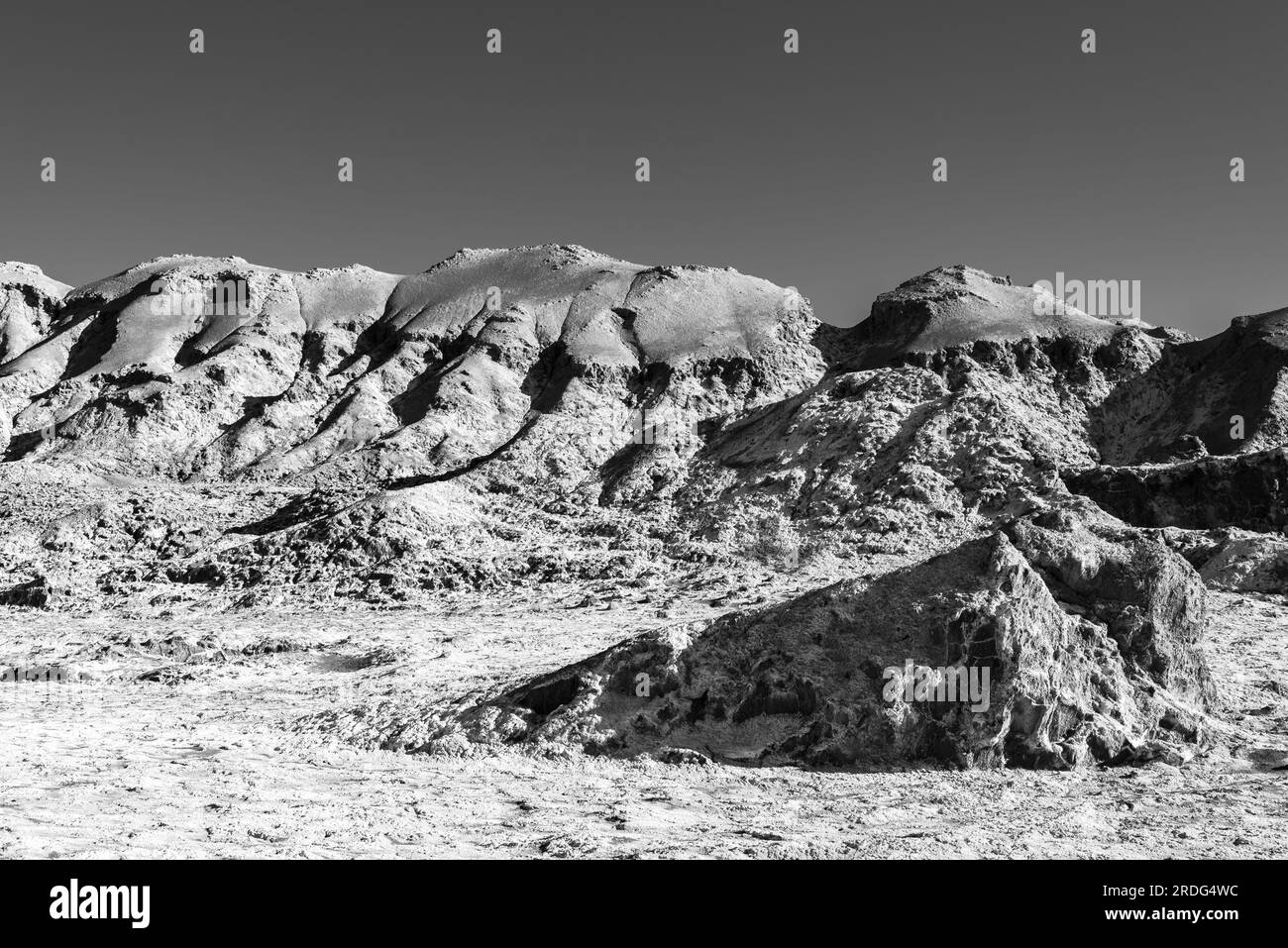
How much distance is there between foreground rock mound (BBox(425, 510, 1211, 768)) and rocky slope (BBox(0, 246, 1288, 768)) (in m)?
0.05

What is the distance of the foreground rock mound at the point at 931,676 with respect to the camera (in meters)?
13.5

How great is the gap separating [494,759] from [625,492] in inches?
1209

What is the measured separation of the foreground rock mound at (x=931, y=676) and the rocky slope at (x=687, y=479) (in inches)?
2.1

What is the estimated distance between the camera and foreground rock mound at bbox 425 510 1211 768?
13492 millimetres

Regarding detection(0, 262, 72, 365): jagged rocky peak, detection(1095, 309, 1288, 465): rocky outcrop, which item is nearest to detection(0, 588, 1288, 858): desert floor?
detection(1095, 309, 1288, 465): rocky outcrop

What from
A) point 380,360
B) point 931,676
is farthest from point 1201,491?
point 380,360

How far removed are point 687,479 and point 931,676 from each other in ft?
103

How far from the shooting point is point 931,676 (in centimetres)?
1370

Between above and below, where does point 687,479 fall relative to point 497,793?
→ above

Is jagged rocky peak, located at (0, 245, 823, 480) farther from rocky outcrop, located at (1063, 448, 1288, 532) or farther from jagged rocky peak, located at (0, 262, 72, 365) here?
rocky outcrop, located at (1063, 448, 1288, 532)

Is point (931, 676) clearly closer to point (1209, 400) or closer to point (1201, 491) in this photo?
point (1201, 491)

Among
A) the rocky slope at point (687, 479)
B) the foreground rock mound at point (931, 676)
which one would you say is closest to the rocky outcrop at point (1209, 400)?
the rocky slope at point (687, 479)
